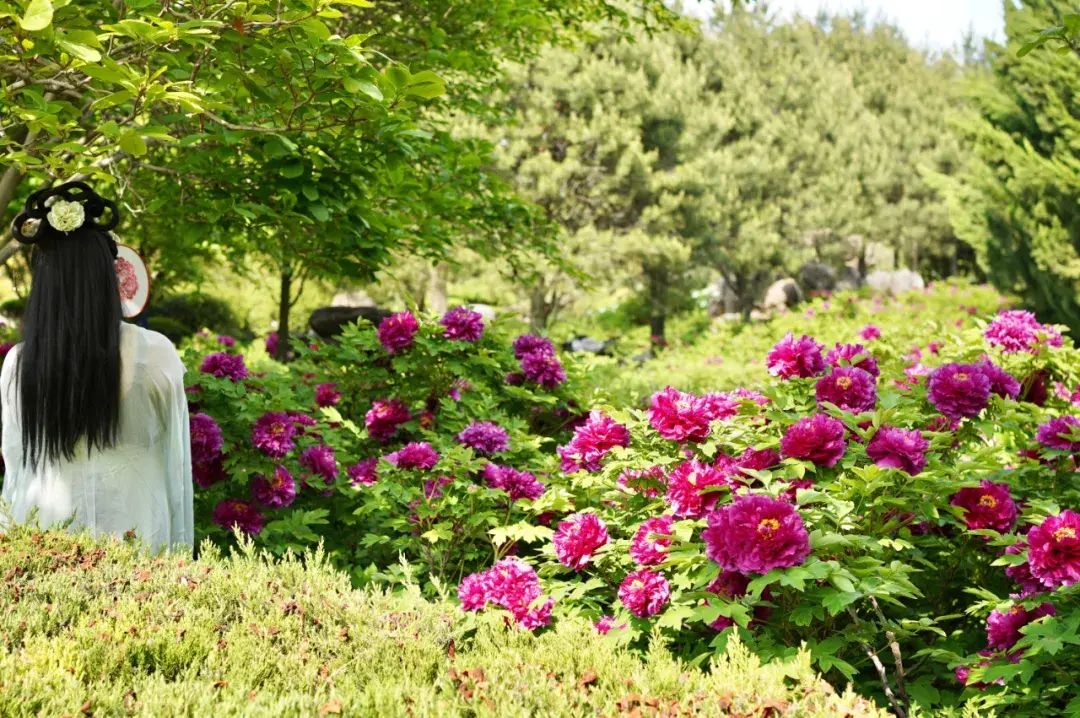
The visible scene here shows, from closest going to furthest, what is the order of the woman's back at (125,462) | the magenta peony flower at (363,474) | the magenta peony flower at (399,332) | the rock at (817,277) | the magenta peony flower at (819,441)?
the magenta peony flower at (819,441) < the woman's back at (125,462) < the magenta peony flower at (363,474) < the magenta peony flower at (399,332) < the rock at (817,277)

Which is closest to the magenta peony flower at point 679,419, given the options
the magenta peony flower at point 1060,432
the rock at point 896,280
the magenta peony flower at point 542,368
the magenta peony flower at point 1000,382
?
the magenta peony flower at point 1000,382

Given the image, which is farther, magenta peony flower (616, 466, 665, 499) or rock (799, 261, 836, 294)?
rock (799, 261, 836, 294)

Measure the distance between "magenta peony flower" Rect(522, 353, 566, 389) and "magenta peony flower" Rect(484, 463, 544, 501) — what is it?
41.7 inches

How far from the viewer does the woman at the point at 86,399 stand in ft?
9.89

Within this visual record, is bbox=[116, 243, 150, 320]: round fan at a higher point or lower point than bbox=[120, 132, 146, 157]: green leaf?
lower

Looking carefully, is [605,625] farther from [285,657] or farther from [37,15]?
[37,15]

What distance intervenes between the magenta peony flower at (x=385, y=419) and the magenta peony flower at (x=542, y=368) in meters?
0.69

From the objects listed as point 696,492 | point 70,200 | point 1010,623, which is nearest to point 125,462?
point 70,200

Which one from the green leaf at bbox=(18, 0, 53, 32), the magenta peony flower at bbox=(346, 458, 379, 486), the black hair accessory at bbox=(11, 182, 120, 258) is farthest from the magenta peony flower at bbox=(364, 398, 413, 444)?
the green leaf at bbox=(18, 0, 53, 32)

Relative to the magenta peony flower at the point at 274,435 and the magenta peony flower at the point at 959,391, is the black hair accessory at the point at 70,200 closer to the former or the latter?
the magenta peony flower at the point at 274,435

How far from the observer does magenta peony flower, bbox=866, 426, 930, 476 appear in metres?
2.88

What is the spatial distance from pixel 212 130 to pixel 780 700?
3559 mm

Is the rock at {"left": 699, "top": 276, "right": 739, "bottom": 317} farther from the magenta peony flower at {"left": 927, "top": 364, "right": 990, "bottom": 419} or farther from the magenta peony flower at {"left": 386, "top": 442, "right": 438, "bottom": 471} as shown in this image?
the magenta peony flower at {"left": 386, "top": 442, "right": 438, "bottom": 471}

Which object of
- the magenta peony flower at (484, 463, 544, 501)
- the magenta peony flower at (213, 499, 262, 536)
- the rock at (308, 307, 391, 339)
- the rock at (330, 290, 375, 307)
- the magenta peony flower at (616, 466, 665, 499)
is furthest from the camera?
the rock at (330, 290, 375, 307)
